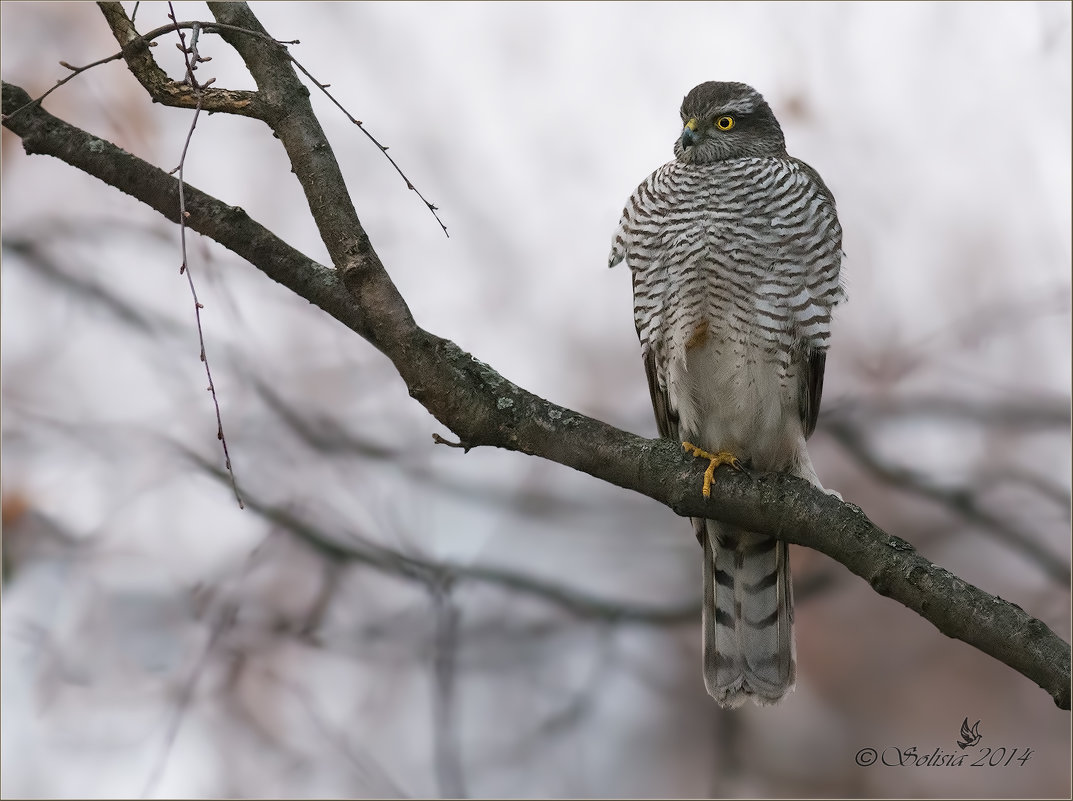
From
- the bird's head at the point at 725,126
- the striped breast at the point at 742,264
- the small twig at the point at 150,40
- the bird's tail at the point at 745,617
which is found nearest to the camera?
the small twig at the point at 150,40

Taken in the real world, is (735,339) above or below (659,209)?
below

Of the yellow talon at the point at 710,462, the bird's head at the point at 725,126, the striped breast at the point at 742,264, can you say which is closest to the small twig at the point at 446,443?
the yellow talon at the point at 710,462

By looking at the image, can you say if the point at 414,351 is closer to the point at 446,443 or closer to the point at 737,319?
the point at 446,443

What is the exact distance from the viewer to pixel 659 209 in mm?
4469

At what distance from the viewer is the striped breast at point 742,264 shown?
4.21 metres

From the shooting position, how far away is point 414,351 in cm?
315

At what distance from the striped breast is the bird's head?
Result: 225 millimetres

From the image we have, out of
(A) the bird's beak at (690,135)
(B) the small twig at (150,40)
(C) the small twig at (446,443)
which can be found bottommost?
(C) the small twig at (446,443)

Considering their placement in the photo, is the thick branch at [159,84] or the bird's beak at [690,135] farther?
the bird's beak at [690,135]

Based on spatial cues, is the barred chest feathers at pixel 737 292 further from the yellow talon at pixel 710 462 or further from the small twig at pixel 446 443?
the small twig at pixel 446 443

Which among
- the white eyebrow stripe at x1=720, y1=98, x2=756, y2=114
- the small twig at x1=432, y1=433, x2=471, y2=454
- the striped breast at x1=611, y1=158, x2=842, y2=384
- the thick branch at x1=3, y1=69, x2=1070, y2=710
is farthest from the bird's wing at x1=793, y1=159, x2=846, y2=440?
the small twig at x1=432, y1=433, x2=471, y2=454

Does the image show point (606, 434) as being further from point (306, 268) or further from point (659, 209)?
point (659, 209)

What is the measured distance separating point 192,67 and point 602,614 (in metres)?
4.72

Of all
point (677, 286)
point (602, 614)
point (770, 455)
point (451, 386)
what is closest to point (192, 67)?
point (451, 386)
